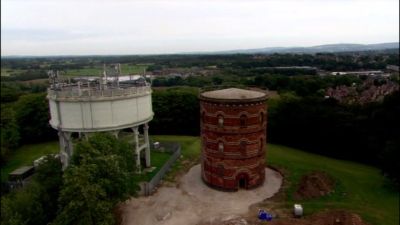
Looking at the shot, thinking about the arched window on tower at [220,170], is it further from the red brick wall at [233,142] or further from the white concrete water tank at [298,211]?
the white concrete water tank at [298,211]

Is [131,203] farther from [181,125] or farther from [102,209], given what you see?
[181,125]

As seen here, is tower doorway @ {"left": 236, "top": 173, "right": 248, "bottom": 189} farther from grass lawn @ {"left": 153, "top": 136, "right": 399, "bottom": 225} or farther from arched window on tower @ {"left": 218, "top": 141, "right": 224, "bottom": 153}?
grass lawn @ {"left": 153, "top": 136, "right": 399, "bottom": 225}

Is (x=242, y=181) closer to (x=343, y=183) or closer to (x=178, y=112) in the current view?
(x=343, y=183)

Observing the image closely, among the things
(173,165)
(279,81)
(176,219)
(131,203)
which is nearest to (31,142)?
(173,165)

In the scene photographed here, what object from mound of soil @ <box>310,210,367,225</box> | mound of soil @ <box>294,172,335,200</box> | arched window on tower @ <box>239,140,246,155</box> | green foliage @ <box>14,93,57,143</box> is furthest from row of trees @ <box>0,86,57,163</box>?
mound of soil @ <box>310,210,367,225</box>

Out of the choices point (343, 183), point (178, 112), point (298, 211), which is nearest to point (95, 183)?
point (298, 211)
